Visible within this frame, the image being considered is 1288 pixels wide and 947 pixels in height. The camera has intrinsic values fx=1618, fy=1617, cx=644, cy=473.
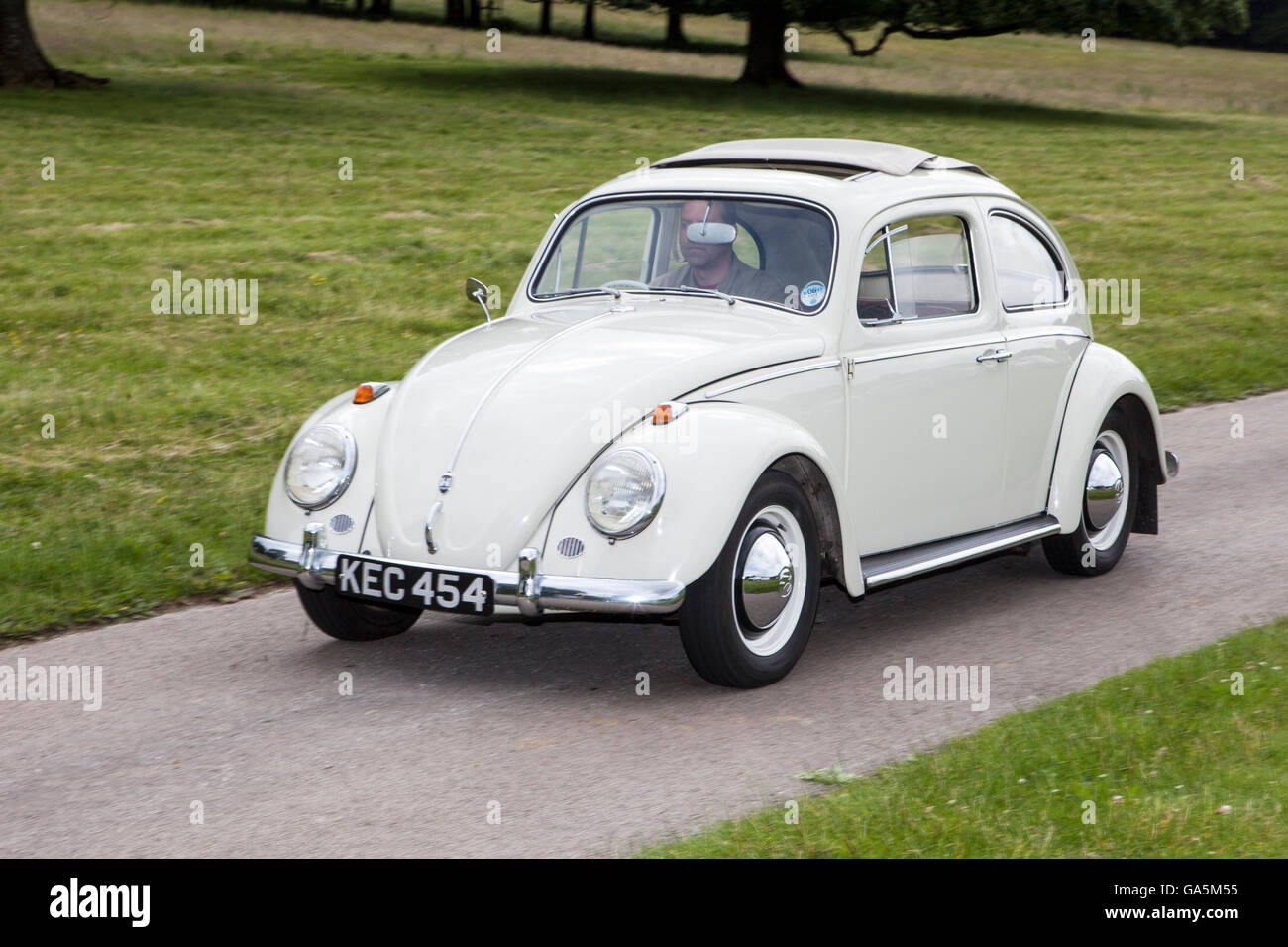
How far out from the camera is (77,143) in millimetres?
23266

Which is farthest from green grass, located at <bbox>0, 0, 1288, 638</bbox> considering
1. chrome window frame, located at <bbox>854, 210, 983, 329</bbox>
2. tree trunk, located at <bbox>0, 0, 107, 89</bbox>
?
chrome window frame, located at <bbox>854, 210, 983, 329</bbox>

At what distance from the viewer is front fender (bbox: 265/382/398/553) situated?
19.5 ft

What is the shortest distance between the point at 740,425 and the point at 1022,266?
248cm

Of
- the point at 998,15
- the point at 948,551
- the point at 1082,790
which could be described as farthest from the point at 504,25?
the point at 1082,790

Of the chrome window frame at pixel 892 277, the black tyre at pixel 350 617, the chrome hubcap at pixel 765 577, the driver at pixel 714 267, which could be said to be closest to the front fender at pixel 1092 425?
the chrome window frame at pixel 892 277

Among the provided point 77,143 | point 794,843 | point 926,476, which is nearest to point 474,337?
point 926,476

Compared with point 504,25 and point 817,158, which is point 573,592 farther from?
point 504,25

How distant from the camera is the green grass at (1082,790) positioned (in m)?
4.28

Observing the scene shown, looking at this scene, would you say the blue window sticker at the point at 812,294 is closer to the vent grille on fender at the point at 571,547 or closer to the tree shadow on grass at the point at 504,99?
the vent grille on fender at the point at 571,547

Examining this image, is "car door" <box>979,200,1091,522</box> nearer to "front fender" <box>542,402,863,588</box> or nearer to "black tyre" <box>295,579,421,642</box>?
"front fender" <box>542,402,863,588</box>

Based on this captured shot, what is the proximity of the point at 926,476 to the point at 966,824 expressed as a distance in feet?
8.09
